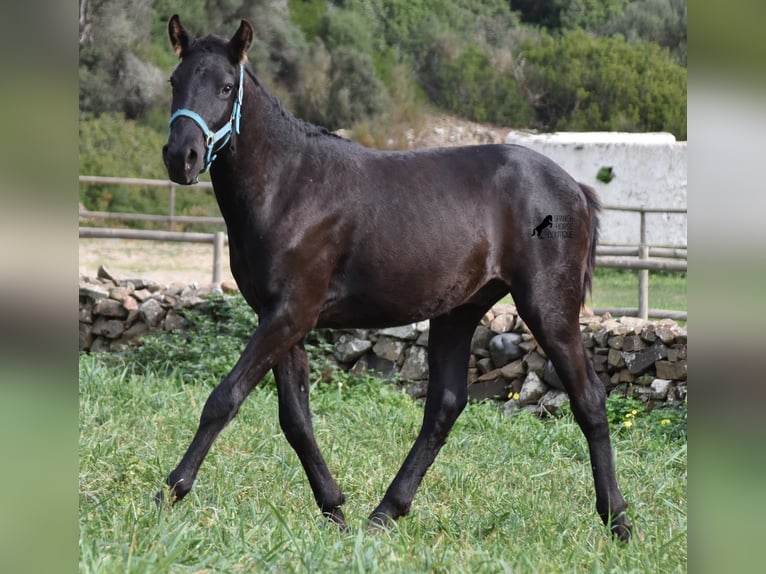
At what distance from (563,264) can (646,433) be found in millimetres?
2400

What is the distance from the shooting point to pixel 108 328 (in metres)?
8.49

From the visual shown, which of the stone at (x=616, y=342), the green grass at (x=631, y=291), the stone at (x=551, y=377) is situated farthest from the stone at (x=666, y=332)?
the green grass at (x=631, y=291)

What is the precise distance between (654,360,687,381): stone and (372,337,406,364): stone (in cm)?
197

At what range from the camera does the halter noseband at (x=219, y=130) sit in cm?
348

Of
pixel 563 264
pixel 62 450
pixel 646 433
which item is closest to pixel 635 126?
pixel 646 433

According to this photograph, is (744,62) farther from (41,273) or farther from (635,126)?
(635,126)

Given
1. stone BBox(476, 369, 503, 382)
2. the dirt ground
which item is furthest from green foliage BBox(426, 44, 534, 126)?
stone BBox(476, 369, 503, 382)

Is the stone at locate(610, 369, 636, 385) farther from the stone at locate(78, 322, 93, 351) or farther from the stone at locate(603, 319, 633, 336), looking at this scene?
the stone at locate(78, 322, 93, 351)

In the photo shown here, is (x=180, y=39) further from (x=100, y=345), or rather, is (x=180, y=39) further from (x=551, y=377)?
(x=100, y=345)

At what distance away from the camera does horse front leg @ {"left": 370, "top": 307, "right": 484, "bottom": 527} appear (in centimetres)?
405

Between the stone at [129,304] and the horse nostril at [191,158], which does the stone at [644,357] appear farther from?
the stone at [129,304]

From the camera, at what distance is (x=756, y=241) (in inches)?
71.7

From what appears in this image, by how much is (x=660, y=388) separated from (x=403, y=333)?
79.5 inches

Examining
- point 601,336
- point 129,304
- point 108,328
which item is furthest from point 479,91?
point 601,336
